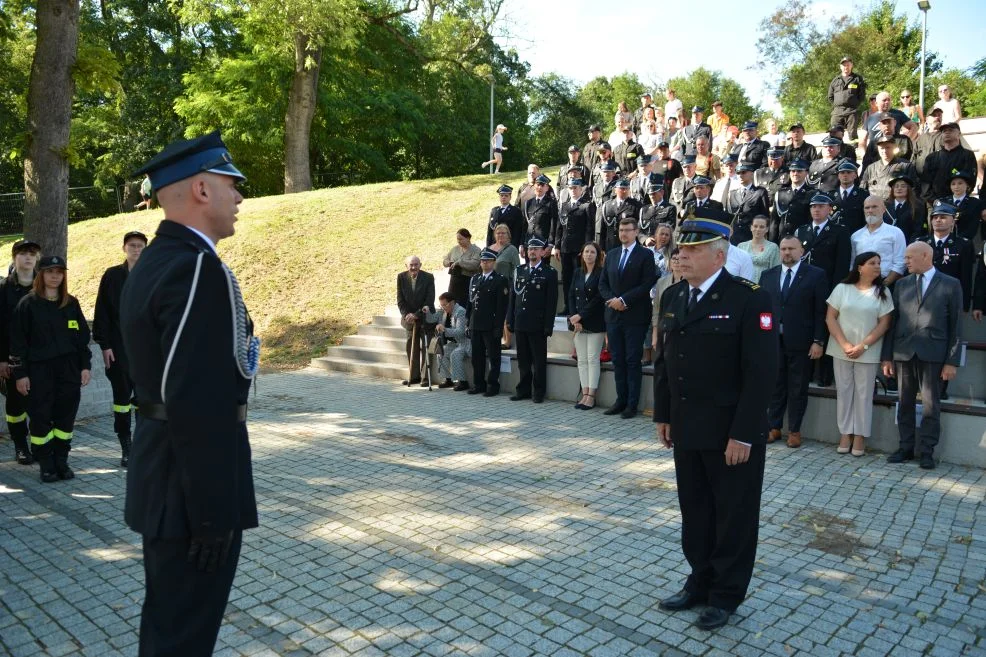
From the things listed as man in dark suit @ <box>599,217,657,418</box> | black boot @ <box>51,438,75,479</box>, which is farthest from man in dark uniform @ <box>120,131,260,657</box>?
man in dark suit @ <box>599,217,657,418</box>

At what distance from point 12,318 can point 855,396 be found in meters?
8.10

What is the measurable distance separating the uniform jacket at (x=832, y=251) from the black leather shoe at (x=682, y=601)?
18.8ft

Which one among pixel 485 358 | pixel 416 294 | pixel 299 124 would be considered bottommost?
pixel 485 358

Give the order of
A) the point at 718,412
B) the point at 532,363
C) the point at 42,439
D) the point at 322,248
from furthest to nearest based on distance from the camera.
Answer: the point at 322,248 → the point at 532,363 → the point at 42,439 → the point at 718,412

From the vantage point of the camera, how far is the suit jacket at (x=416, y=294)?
1226 cm

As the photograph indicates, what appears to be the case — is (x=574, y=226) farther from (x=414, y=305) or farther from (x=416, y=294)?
(x=414, y=305)

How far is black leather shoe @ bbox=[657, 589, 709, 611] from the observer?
14.0ft

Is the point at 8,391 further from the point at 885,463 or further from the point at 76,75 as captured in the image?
the point at 885,463

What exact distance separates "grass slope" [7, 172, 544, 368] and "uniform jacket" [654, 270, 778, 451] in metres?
11.0

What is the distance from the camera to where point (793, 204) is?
10203mm

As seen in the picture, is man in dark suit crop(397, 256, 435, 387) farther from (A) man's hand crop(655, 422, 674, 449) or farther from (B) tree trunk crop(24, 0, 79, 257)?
(A) man's hand crop(655, 422, 674, 449)

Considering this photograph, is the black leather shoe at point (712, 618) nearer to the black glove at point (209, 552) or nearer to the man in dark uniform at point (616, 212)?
the black glove at point (209, 552)

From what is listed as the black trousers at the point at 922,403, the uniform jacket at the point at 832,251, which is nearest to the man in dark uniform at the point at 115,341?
the uniform jacket at the point at 832,251

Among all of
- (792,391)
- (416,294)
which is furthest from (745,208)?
(416,294)
